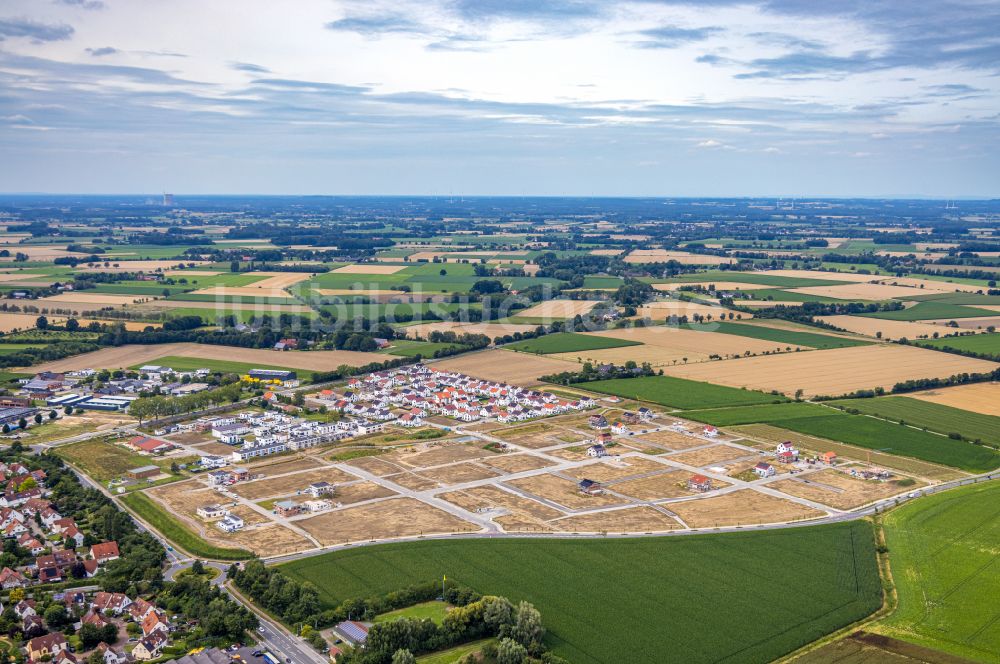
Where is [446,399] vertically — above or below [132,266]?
below

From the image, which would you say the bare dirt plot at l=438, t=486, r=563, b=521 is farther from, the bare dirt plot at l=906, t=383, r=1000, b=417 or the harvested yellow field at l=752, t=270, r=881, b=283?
the harvested yellow field at l=752, t=270, r=881, b=283

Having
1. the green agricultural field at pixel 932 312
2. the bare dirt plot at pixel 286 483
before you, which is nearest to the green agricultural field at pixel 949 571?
the bare dirt plot at pixel 286 483

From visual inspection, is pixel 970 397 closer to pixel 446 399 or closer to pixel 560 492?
pixel 560 492

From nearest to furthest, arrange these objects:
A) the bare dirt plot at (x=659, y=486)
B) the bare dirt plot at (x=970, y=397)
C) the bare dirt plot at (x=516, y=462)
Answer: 1. the bare dirt plot at (x=659, y=486)
2. the bare dirt plot at (x=516, y=462)
3. the bare dirt plot at (x=970, y=397)

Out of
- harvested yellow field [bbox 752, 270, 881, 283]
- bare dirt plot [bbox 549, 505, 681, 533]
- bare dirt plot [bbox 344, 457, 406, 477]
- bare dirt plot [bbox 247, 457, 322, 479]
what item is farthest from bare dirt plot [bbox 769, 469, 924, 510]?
harvested yellow field [bbox 752, 270, 881, 283]

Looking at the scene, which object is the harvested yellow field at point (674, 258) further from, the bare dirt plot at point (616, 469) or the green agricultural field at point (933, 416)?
the bare dirt plot at point (616, 469)

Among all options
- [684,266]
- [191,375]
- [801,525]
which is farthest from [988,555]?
[684,266]

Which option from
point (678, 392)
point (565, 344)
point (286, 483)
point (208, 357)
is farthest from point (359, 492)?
point (565, 344)
